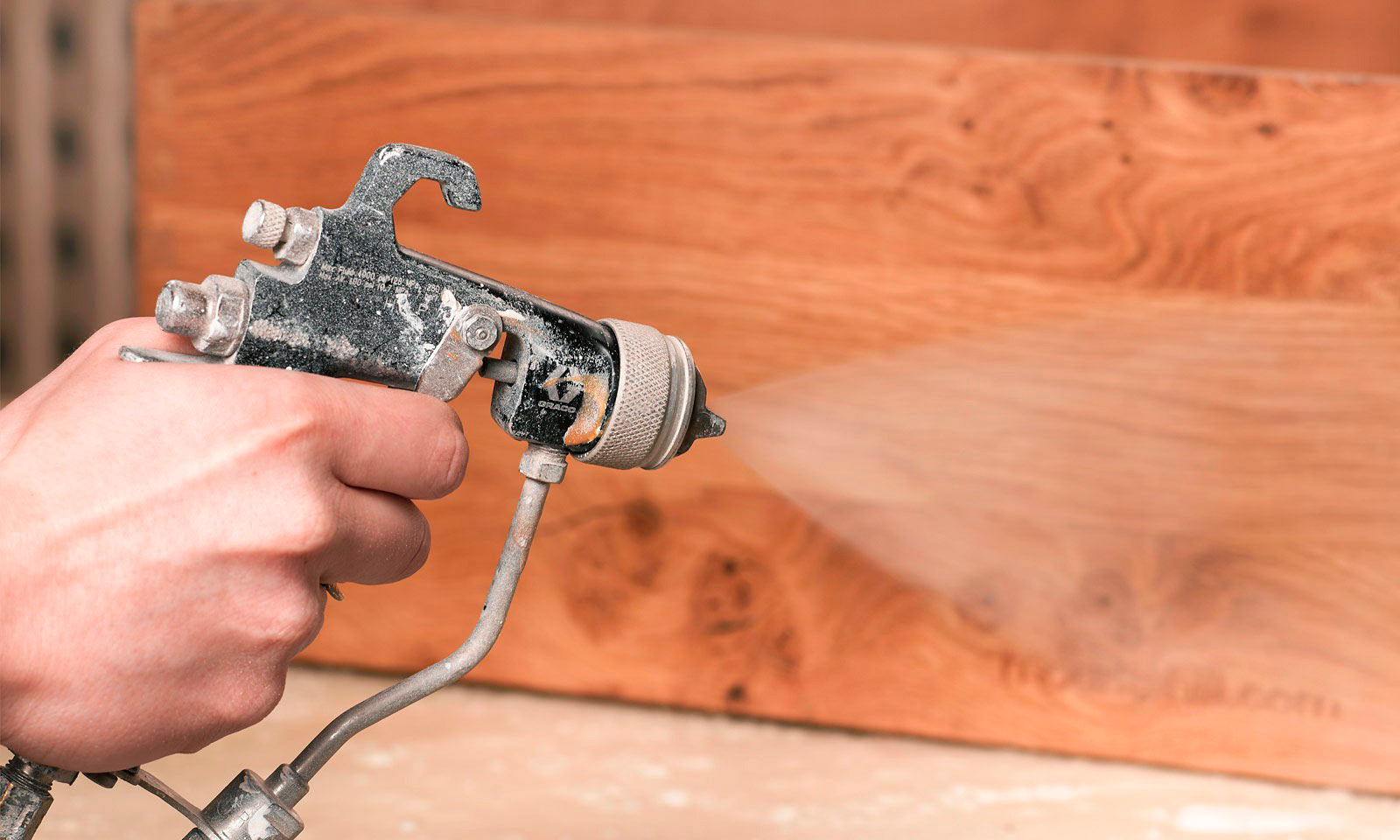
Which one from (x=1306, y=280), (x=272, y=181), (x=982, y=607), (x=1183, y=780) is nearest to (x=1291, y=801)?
(x=1183, y=780)

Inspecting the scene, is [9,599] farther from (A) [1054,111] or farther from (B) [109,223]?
(B) [109,223]

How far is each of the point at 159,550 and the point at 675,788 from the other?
49 cm

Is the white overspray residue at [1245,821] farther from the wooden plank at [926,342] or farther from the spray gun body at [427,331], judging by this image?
the spray gun body at [427,331]

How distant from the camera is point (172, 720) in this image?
48cm

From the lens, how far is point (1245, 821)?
84 centimetres

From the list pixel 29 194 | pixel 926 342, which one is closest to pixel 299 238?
pixel 926 342

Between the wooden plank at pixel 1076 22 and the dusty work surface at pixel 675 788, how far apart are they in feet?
1.96

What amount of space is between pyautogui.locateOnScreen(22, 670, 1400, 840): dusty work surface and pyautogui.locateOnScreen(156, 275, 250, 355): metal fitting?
410 millimetres

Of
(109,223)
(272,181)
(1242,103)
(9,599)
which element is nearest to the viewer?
(9,599)

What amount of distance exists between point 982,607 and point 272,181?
650 mm

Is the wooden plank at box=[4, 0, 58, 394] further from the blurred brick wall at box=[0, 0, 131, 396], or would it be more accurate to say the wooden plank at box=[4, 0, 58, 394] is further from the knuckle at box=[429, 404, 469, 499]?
the knuckle at box=[429, 404, 469, 499]

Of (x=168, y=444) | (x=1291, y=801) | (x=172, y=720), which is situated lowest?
(x=1291, y=801)

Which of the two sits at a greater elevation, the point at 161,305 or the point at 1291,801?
the point at 161,305

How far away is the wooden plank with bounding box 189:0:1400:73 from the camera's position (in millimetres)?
1051
